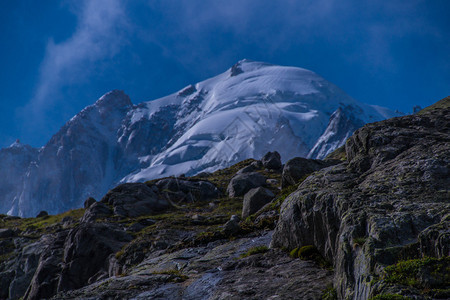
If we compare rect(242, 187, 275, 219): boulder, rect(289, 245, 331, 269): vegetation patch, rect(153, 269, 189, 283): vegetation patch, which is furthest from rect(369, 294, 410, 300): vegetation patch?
rect(242, 187, 275, 219): boulder

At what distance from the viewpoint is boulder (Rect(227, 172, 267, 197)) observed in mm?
51062

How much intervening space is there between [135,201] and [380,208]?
4296cm

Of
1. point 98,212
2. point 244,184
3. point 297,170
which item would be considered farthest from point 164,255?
point 244,184

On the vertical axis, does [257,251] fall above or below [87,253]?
above

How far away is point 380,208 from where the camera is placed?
977 centimetres

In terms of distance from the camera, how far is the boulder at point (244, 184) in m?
51.1

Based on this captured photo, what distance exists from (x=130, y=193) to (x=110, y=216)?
6969 millimetres

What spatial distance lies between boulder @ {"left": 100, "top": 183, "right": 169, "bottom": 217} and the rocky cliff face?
1357 inches

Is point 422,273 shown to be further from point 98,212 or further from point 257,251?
point 98,212

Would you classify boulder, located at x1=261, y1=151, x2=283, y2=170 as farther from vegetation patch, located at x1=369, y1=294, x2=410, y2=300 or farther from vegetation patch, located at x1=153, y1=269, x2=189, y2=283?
vegetation patch, located at x1=369, y1=294, x2=410, y2=300

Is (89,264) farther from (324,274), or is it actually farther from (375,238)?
(375,238)

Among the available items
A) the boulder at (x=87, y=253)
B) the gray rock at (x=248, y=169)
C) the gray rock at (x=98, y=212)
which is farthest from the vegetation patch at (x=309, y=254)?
the gray rock at (x=248, y=169)

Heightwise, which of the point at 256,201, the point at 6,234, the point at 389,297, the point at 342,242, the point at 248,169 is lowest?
the point at 389,297

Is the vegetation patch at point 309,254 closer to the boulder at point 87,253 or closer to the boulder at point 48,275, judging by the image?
the boulder at point 87,253
